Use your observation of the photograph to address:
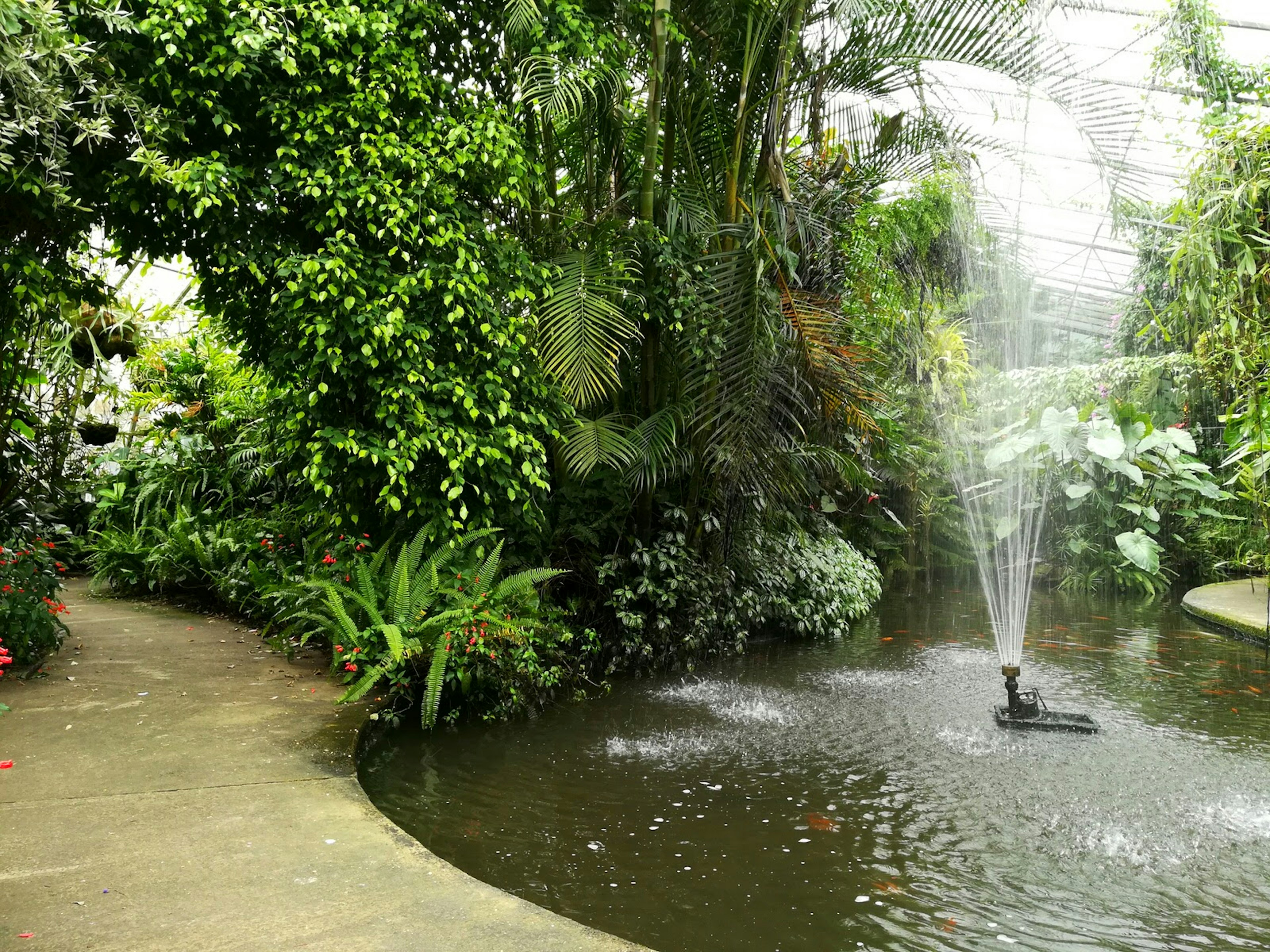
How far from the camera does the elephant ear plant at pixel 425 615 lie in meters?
4.68

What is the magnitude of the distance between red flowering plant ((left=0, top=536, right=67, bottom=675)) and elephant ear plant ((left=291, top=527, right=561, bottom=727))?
→ 1.30 meters

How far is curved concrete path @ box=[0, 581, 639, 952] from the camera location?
2.32 metres

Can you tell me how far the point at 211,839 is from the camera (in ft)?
9.51

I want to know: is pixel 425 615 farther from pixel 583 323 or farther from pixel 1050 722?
pixel 1050 722

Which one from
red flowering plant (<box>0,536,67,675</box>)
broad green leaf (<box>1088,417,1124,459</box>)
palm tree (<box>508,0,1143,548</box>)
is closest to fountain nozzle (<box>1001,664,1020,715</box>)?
palm tree (<box>508,0,1143,548</box>)

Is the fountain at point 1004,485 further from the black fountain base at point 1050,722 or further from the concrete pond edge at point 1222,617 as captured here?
the black fountain base at point 1050,722

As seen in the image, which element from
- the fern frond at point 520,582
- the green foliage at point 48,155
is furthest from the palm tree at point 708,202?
the green foliage at point 48,155

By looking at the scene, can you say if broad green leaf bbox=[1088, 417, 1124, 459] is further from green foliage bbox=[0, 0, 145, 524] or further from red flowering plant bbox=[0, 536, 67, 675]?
red flowering plant bbox=[0, 536, 67, 675]

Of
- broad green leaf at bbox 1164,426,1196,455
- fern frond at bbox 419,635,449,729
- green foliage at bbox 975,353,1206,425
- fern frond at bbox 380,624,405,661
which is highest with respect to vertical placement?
green foliage at bbox 975,353,1206,425

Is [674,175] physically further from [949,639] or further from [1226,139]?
[949,639]

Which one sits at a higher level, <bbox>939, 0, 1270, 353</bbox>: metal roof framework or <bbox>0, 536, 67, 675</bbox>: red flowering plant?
<bbox>939, 0, 1270, 353</bbox>: metal roof framework

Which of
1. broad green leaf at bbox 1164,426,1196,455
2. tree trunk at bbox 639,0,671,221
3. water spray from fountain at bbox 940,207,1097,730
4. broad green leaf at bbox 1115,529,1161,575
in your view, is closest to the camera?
tree trunk at bbox 639,0,671,221

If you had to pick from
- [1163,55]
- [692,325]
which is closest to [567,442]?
[692,325]

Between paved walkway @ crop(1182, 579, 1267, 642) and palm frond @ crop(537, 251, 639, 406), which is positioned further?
paved walkway @ crop(1182, 579, 1267, 642)
